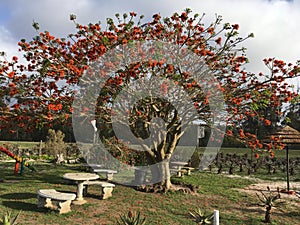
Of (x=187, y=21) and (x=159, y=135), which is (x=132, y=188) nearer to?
(x=159, y=135)

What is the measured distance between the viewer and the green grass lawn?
547 cm

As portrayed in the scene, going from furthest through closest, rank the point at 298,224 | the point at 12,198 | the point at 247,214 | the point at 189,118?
the point at 189,118 < the point at 12,198 < the point at 247,214 < the point at 298,224

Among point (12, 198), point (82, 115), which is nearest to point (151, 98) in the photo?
point (82, 115)

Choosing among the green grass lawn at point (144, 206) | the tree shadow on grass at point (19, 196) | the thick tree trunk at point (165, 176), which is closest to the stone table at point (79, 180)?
the green grass lawn at point (144, 206)

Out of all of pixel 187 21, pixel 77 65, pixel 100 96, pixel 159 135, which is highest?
pixel 187 21

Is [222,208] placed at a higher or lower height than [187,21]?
lower

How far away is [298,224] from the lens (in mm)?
5703

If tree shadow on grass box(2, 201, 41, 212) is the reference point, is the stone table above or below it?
above

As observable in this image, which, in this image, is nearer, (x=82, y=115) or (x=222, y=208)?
(x=222, y=208)

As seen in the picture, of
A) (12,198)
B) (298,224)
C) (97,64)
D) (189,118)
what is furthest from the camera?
(189,118)

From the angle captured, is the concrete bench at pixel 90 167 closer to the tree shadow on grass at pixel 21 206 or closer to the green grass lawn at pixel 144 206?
the green grass lawn at pixel 144 206

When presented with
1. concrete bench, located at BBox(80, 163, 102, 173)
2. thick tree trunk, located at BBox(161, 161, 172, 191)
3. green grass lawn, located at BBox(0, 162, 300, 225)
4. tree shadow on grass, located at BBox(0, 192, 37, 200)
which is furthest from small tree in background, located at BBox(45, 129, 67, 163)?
thick tree trunk, located at BBox(161, 161, 172, 191)

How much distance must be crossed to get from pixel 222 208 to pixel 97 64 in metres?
4.49

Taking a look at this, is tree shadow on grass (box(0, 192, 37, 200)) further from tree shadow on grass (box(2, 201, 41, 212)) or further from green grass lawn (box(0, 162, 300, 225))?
tree shadow on grass (box(2, 201, 41, 212))
